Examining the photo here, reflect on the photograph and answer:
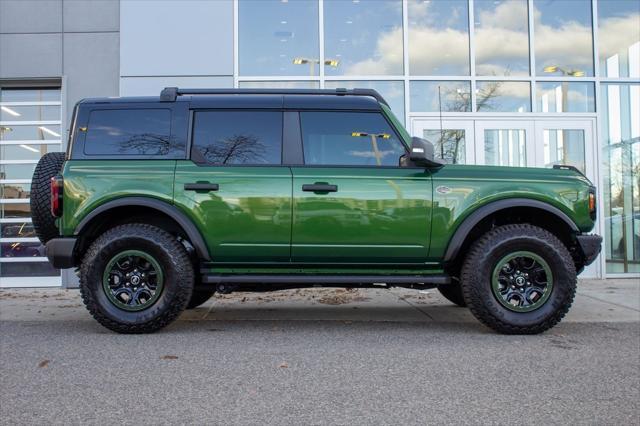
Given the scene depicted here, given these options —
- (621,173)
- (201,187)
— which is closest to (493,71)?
(621,173)

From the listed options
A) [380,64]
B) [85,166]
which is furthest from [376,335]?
[380,64]

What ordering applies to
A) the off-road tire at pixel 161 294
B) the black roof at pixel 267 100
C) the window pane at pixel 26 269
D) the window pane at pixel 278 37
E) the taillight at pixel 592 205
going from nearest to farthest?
the off-road tire at pixel 161 294 < the taillight at pixel 592 205 < the black roof at pixel 267 100 < the window pane at pixel 26 269 < the window pane at pixel 278 37

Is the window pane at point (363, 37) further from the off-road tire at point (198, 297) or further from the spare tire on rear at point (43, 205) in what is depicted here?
the spare tire on rear at point (43, 205)

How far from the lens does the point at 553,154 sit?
32.1 feet

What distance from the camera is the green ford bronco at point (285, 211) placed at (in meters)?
5.09

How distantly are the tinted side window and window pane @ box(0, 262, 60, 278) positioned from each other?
6.04m

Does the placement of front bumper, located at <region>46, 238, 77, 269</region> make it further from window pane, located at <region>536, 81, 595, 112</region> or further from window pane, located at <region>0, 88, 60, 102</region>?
window pane, located at <region>536, 81, 595, 112</region>

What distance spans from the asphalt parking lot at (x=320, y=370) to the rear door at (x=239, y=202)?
76cm

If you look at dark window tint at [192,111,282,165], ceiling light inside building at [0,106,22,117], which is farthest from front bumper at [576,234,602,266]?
ceiling light inside building at [0,106,22,117]

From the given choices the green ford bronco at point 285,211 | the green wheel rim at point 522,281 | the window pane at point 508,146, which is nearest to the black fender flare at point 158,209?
the green ford bronco at point 285,211

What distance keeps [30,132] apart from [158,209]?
582 cm

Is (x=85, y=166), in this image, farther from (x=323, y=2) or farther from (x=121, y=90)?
(x=323, y=2)

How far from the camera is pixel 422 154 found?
5051mm

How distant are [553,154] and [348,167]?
577cm
